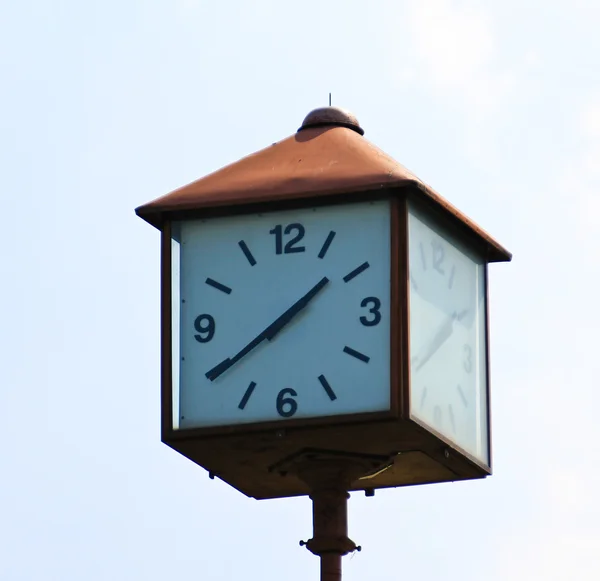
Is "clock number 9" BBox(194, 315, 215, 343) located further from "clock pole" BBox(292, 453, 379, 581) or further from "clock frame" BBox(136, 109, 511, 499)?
"clock pole" BBox(292, 453, 379, 581)

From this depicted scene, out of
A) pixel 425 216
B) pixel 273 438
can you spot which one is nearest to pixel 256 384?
pixel 273 438

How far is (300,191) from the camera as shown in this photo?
15562mm

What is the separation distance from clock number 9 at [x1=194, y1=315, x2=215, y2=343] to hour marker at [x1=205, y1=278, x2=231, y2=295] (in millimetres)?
174

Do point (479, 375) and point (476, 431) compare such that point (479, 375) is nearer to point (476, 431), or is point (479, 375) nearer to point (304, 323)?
point (476, 431)

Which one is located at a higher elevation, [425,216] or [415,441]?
[425,216]

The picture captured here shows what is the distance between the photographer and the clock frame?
1519 cm

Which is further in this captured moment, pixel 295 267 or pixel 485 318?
pixel 485 318

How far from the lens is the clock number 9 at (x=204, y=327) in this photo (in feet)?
51.7

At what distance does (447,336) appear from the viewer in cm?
1603

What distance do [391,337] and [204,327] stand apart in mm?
1168

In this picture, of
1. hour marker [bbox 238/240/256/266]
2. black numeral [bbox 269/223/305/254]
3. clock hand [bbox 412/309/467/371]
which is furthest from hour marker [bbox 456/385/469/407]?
hour marker [bbox 238/240/256/266]

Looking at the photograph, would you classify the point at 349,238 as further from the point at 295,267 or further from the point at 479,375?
the point at 479,375

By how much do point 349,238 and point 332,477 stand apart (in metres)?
1.35

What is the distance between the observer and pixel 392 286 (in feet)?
50.4
